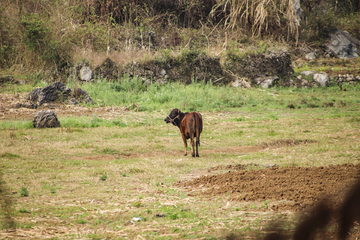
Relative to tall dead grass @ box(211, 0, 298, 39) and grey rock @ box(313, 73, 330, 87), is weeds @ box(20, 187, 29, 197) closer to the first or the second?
tall dead grass @ box(211, 0, 298, 39)

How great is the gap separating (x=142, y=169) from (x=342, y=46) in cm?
2589

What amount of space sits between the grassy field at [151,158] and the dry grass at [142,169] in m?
0.01

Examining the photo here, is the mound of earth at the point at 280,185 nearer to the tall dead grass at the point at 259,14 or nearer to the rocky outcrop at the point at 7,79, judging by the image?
the rocky outcrop at the point at 7,79

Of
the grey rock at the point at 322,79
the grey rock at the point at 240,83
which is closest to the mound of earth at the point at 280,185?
the grey rock at the point at 240,83

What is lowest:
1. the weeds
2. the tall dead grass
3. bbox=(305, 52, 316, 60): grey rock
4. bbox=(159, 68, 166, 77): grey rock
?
bbox=(159, 68, 166, 77): grey rock

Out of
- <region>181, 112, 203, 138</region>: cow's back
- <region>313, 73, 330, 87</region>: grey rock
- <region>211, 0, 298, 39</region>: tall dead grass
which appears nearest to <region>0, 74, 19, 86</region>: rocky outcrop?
<region>181, 112, 203, 138</region>: cow's back

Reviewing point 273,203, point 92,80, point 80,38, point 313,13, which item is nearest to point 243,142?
point 273,203

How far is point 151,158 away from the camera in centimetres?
795

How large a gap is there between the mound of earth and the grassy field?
0.23 metres

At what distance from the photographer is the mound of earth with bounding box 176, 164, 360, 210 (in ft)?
12.3

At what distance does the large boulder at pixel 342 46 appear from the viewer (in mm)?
27062

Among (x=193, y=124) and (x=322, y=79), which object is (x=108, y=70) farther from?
(x=322, y=79)

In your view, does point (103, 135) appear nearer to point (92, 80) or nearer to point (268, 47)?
point (92, 80)

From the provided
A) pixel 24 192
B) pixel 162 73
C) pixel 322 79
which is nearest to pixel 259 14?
pixel 322 79
